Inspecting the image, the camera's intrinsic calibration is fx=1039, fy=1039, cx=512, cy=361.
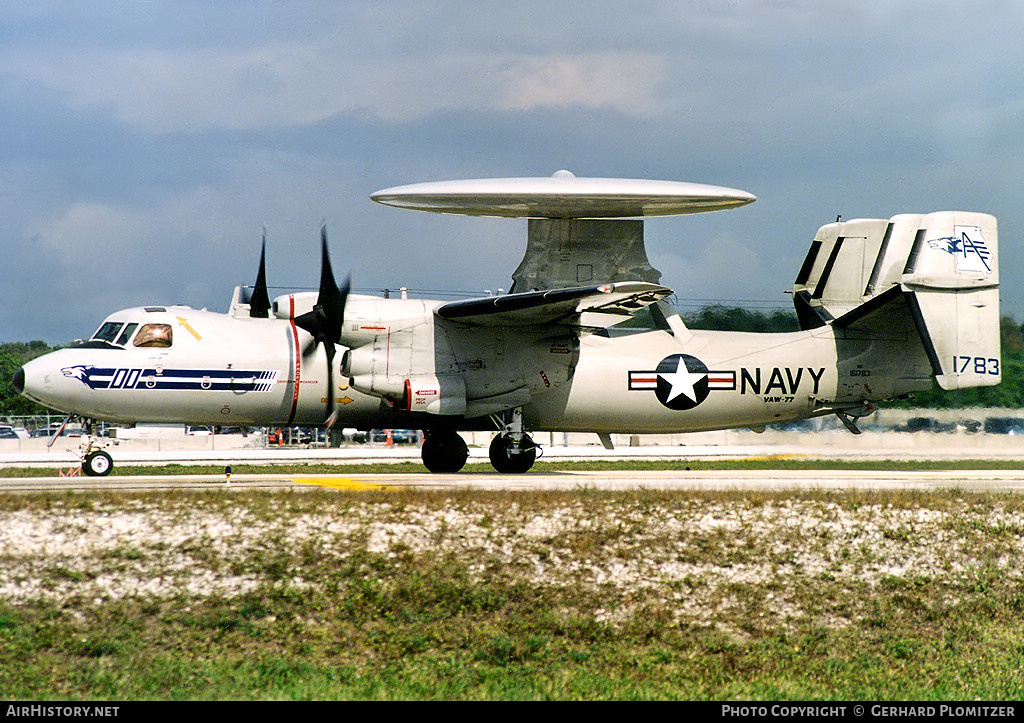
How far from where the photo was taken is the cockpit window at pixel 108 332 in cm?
2119

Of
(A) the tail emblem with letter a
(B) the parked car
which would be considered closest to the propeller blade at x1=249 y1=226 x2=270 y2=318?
(A) the tail emblem with letter a

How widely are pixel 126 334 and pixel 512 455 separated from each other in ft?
27.8

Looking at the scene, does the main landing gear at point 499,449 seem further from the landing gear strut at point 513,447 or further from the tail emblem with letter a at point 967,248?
the tail emblem with letter a at point 967,248

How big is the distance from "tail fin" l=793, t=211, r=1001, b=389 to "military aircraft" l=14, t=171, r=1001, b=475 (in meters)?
0.04

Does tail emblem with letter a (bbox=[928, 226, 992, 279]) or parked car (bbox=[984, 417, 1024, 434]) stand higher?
tail emblem with letter a (bbox=[928, 226, 992, 279])

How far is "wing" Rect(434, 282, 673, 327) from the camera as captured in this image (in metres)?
20.4

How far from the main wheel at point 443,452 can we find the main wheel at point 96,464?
263 inches

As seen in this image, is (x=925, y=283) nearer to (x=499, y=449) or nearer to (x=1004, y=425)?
(x=1004, y=425)

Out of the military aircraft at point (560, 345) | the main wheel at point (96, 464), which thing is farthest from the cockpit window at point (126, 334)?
the main wheel at point (96, 464)

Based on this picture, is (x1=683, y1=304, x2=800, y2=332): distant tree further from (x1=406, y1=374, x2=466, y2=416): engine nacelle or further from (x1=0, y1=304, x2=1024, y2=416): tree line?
(x1=406, y1=374, x2=466, y2=416): engine nacelle

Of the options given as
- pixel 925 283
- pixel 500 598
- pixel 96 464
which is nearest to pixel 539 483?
pixel 500 598

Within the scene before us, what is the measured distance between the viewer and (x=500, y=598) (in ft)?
43.7

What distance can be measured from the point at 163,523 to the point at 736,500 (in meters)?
8.85

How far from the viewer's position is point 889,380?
24.4 meters
